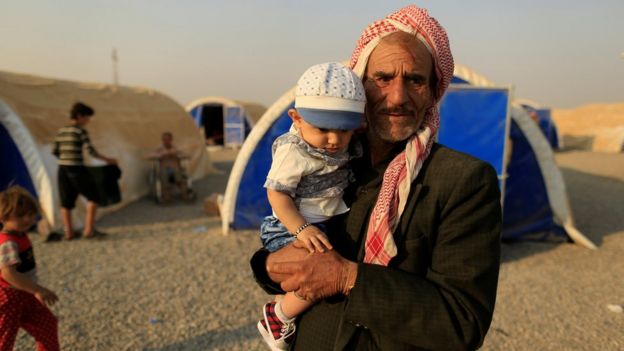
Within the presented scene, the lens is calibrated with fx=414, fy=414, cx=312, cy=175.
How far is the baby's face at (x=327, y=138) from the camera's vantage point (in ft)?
5.28

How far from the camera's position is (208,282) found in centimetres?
545

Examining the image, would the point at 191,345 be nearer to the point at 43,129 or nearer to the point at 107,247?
the point at 107,247

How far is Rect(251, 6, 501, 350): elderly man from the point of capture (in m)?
1.28

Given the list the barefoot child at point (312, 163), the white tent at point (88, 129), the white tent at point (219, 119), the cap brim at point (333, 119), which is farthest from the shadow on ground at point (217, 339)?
the white tent at point (219, 119)

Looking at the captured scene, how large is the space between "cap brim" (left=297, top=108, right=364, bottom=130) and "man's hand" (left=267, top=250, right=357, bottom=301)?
0.48 m

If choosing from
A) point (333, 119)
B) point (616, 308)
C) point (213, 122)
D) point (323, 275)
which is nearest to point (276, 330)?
point (323, 275)

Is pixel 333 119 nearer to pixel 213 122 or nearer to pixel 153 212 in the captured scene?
pixel 153 212

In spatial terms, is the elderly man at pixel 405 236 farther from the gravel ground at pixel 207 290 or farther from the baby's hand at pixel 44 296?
the gravel ground at pixel 207 290

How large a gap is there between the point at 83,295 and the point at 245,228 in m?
3.12

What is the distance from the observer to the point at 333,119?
1568mm

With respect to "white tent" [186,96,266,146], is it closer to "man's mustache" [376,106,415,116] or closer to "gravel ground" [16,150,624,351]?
"gravel ground" [16,150,624,351]

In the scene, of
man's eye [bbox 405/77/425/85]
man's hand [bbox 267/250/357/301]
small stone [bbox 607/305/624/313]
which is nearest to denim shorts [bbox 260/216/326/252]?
Result: man's hand [bbox 267/250/357/301]

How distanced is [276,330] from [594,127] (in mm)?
32732

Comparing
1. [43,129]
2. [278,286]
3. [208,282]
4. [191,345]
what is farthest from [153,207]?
[278,286]
